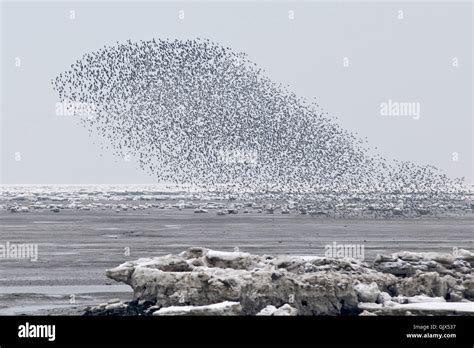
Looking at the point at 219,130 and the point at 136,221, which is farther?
the point at 136,221

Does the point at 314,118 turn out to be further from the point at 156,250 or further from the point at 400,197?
the point at 400,197

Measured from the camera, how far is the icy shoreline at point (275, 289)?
25.5 metres

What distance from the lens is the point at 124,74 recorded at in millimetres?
55500

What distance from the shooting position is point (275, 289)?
26.0 meters

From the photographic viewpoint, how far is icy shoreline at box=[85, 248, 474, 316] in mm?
25531

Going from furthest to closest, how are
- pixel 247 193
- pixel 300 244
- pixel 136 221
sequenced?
pixel 247 193 < pixel 136 221 < pixel 300 244

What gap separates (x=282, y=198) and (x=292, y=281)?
107 m

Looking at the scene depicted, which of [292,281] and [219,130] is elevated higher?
[219,130]

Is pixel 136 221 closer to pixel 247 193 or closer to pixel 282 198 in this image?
pixel 282 198
